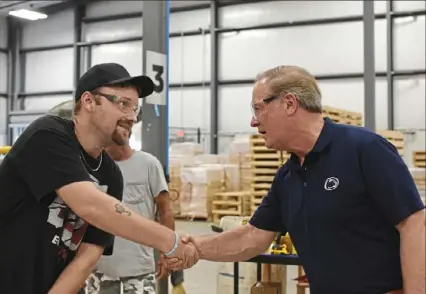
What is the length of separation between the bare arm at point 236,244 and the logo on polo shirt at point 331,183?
620mm

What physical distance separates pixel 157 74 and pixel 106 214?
3117 mm

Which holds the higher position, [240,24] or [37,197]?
[240,24]

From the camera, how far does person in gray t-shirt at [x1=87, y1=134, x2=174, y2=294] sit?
4191 millimetres

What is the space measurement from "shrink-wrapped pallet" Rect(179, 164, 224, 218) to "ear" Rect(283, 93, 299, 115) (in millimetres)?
11689

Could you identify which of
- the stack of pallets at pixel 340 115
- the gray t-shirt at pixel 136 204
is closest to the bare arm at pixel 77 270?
the gray t-shirt at pixel 136 204

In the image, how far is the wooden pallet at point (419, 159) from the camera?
14.5m

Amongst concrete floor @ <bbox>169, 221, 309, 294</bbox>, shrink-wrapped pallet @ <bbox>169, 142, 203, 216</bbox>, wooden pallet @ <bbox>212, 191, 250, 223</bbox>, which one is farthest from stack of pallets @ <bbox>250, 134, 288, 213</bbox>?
concrete floor @ <bbox>169, 221, 309, 294</bbox>

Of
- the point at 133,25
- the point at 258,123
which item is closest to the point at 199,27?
the point at 133,25

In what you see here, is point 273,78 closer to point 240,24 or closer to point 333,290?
point 333,290

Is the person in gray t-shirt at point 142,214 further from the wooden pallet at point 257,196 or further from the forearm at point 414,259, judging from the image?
the wooden pallet at point 257,196

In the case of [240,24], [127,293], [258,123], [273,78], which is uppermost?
[240,24]

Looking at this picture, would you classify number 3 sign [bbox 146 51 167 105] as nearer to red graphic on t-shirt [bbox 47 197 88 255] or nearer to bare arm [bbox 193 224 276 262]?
bare arm [bbox 193 224 276 262]

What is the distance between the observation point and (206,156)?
50.6 ft

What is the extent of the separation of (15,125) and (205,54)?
251 inches
